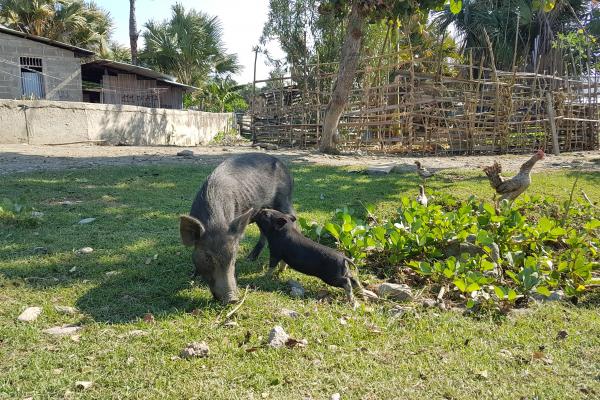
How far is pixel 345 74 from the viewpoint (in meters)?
14.4

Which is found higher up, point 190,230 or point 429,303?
point 190,230

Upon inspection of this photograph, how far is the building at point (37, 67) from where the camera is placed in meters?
19.6

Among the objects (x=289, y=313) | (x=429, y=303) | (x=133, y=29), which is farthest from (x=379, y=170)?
(x=133, y=29)

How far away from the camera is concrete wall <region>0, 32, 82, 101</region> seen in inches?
769

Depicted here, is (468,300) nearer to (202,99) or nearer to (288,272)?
(288,272)

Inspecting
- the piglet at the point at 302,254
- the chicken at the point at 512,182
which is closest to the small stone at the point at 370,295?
the piglet at the point at 302,254

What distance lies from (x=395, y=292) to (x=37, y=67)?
21.3 meters

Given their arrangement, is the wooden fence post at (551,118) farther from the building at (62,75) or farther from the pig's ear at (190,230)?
the building at (62,75)

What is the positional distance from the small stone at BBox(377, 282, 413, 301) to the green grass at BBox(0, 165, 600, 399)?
0.62 ft

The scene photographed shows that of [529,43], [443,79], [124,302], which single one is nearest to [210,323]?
[124,302]

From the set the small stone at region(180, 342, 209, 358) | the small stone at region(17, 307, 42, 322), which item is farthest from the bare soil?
the small stone at region(180, 342, 209, 358)

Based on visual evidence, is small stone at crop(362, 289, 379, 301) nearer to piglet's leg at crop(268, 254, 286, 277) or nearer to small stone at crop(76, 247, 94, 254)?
piglet's leg at crop(268, 254, 286, 277)

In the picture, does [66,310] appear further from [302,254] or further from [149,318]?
[302,254]

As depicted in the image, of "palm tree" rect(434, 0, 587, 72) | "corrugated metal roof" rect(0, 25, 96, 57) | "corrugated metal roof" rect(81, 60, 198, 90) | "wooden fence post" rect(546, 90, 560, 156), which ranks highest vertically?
"palm tree" rect(434, 0, 587, 72)
